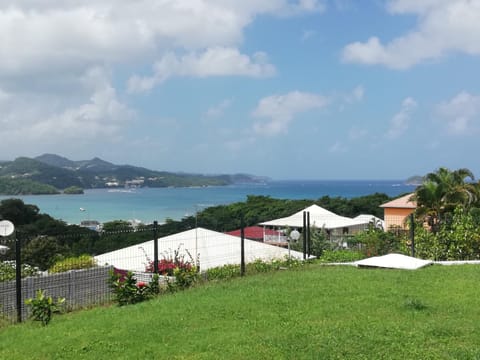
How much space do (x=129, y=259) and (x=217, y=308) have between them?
22.8ft

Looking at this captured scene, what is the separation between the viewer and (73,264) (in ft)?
36.0

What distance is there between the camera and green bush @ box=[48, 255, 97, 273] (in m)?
10.7

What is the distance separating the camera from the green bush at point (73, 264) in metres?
10.7

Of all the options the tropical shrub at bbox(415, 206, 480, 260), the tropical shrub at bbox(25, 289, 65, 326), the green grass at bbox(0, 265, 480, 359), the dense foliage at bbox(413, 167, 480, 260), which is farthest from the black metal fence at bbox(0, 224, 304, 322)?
the dense foliage at bbox(413, 167, 480, 260)

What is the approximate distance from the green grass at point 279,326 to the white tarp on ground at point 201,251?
14.7 feet

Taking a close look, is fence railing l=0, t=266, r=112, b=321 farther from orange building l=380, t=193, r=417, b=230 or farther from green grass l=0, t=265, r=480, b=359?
orange building l=380, t=193, r=417, b=230

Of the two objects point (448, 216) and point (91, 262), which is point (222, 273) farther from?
point (448, 216)

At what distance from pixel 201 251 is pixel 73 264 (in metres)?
3.66

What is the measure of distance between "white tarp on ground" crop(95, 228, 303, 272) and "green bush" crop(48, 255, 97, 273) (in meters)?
1.38

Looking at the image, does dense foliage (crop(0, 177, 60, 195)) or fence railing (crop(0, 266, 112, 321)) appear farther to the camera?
dense foliage (crop(0, 177, 60, 195))

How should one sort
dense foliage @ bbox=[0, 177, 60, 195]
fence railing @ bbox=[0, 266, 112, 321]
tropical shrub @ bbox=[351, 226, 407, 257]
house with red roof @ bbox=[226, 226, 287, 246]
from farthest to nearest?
dense foliage @ bbox=[0, 177, 60, 195], house with red roof @ bbox=[226, 226, 287, 246], tropical shrub @ bbox=[351, 226, 407, 257], fence railing @ bbox=[0, 266, 112, 321]

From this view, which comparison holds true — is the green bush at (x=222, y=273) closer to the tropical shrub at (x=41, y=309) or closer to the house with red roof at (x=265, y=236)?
the tropical shrub at (x=41, y=309)

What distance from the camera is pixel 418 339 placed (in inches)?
203

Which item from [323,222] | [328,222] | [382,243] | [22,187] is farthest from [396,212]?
[22,187]
